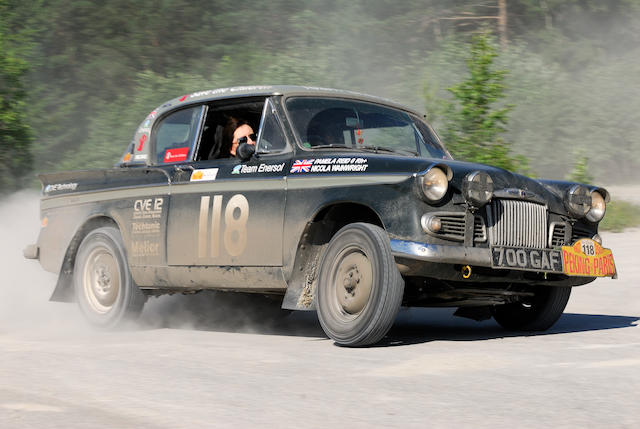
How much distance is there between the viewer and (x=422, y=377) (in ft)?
18.0

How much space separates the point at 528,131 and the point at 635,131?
14.4 ft

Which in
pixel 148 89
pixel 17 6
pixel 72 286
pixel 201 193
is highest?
pixel 17 6

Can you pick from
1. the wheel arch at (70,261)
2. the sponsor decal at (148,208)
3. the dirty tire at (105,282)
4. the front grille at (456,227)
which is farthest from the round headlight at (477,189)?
the wheel arch at (70,261)

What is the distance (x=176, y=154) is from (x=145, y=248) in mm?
840

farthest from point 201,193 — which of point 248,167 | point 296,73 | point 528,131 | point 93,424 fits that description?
point 528,131

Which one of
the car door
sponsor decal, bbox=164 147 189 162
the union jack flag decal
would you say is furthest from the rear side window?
the union jack flag decal

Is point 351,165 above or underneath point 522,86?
underneath

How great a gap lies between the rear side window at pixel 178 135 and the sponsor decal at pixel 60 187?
1.05m

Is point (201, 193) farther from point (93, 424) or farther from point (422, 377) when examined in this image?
point (93, 424)

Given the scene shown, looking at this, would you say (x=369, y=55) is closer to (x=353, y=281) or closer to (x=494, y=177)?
(x=494, y=177)

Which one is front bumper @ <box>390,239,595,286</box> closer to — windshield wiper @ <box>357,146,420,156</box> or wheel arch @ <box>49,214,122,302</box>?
windshield wiper @ <box>357,146,420,156</box>

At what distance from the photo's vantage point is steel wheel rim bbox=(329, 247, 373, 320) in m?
6.67

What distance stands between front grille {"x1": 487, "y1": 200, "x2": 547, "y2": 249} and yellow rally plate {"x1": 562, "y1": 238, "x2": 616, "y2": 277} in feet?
0.64

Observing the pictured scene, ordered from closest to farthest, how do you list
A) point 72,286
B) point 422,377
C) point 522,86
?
point 422,377, point 72,286, point 522,86
